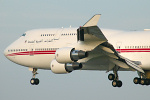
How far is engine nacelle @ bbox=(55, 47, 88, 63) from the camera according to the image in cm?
3575

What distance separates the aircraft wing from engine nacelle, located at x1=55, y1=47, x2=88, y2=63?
1190mm

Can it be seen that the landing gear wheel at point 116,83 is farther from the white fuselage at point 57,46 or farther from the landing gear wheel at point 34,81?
the landing gear wheel at point 34,81

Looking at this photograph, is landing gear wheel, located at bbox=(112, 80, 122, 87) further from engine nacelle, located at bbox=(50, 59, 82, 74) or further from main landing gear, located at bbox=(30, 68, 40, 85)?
Answer: main landing gear, located at bbox=(30, 68, 40, 85)

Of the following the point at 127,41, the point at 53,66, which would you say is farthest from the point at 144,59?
the point at 53,66

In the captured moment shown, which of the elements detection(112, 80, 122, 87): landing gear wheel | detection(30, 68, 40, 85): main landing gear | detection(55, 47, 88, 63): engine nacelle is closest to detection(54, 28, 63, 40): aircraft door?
detection(30, 68, 40, 85): main landing gear

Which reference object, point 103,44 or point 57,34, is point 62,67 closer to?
point 103,44

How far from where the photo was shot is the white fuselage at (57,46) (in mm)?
41375

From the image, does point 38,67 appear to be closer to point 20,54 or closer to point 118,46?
point 20,54

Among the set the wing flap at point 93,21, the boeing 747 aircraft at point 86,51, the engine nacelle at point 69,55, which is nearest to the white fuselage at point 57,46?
the boeing 747 aircraft at point 86,51

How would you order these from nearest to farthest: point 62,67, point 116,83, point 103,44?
point 103,44 → point 62,67 → point 116,83

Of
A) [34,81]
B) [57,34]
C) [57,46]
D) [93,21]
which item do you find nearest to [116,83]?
[57,46]

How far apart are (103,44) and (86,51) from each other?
4.74ft

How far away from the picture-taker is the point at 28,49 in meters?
46.8

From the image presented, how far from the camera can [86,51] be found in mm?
36062
